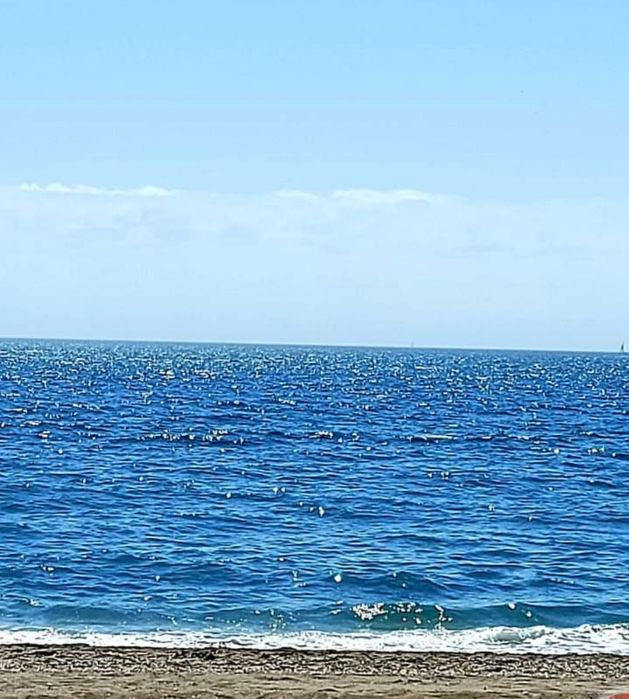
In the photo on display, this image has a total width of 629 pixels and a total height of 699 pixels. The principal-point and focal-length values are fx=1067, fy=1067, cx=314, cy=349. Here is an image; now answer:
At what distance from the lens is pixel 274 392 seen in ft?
298

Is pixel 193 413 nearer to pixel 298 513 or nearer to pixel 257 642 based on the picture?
pixel 298 513

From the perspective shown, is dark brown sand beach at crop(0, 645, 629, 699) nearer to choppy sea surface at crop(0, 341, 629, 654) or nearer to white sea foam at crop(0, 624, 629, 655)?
white sea foam at crop(0, 624, 629, 655)

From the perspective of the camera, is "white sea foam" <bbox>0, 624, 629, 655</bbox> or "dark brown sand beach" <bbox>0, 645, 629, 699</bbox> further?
"white sea foam" <bbox>0, 624, 629, 655</bbox>

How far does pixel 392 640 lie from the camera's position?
61.2 ft

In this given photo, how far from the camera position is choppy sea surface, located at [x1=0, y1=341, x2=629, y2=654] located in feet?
64.2

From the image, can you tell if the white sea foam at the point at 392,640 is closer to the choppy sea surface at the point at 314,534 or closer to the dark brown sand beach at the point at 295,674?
the choppy sea surface at the point at 314,534

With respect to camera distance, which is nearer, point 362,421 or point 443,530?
point 443,530

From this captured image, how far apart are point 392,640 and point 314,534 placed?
A: 9307 millimetres

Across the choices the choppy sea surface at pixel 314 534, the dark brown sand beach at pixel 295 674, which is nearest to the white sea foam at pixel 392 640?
the choppy sea surface at pixel 314 534

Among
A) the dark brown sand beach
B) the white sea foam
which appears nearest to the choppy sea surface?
the white sea foam

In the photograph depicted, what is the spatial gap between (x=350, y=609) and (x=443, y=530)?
8.69 meters

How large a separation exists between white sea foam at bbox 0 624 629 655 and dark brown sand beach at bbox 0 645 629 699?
137 centimetres

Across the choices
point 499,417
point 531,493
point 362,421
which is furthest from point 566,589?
point 499,417

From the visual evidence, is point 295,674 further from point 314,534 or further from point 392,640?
point 314,534
